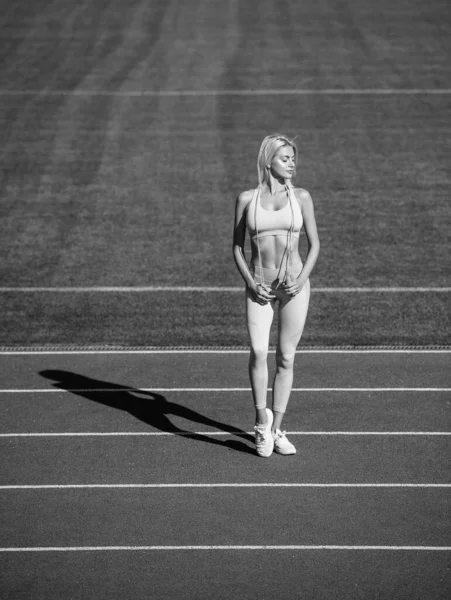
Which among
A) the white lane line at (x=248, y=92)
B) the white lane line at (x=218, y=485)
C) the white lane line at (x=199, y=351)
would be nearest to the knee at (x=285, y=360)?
the white lane line at (x=218, y=485)

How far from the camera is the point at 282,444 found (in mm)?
6832

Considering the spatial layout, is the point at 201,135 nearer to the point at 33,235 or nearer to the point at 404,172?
the point at 404,172

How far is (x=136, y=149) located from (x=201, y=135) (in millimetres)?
1439

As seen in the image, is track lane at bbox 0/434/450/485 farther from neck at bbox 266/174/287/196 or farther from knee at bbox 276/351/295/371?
neck at bbox 266/174/287/196

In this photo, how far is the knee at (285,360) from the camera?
21.8 feet

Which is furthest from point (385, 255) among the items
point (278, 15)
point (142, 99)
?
point (278, 15)

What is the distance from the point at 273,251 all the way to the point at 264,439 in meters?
1.47

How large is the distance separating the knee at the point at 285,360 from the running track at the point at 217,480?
29.0 inches

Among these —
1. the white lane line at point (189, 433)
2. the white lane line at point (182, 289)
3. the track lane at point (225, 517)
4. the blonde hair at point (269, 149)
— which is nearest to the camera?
the track lane at point (225, 517)

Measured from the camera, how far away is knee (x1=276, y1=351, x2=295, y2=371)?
664 centimetres

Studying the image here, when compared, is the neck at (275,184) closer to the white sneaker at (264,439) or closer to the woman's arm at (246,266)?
the woman's arm at (246,266)

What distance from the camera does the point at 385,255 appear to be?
39.4 ft

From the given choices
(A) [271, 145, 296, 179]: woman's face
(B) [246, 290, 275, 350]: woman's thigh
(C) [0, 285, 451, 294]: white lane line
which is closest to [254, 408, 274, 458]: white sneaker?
(B) [246, 290, 275, 350]: woman's thigh

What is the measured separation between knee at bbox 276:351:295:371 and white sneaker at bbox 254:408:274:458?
389 mm
